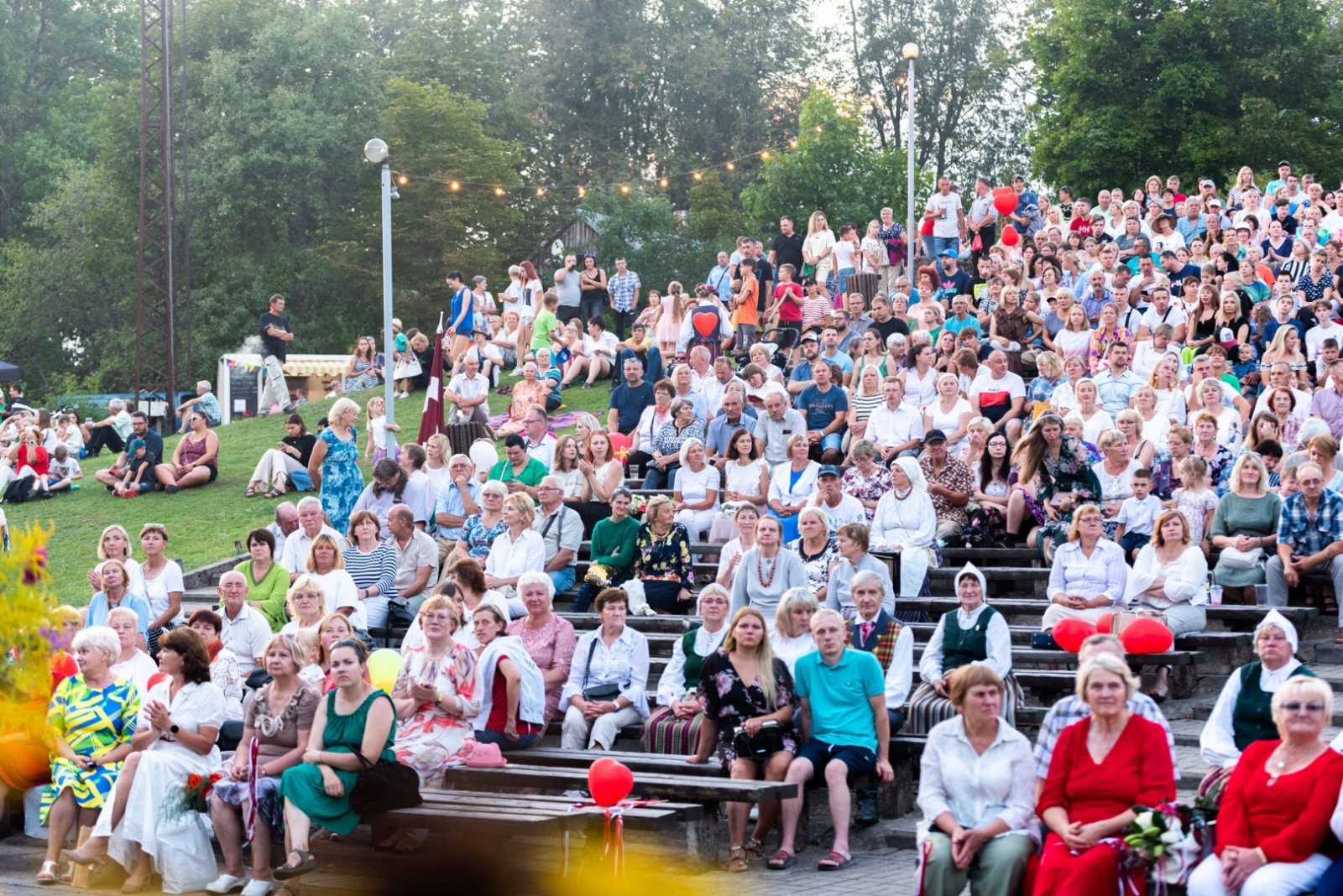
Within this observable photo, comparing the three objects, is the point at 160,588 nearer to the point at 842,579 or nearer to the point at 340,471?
the point at 340,471

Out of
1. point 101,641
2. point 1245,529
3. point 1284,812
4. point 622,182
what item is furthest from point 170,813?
point 622,182

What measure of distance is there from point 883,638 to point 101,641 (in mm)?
4467

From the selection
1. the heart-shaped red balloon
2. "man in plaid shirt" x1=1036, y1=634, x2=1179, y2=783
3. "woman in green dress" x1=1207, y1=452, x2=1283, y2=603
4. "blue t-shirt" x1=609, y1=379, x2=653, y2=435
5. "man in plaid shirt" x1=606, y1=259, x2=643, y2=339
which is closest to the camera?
"man in plaid shirt" x1=1036, y1=634, x2=1179, y2=783

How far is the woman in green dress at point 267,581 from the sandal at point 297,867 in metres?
3.83

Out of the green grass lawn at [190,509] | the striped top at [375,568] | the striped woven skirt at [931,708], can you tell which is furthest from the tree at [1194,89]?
the striped woven skirt at [931,708]

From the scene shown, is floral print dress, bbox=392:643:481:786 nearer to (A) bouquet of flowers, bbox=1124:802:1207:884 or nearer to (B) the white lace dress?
(B) the white lace dress

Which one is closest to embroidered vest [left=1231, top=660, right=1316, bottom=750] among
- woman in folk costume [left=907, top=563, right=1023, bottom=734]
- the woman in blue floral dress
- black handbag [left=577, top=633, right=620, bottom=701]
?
woman in folk costume [left=907, top=563, right=1023, bottom=734]

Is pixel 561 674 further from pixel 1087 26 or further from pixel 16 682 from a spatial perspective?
pixel 1087 26

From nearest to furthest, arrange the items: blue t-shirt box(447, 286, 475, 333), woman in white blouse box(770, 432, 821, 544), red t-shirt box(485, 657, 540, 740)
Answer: red t-shirt box(485, 657, 540, 740) < woman in white blouse box(770, 432, 821, 544) < blue t-shirt box(447, 286, 475, 333)

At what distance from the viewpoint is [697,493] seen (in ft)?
44.1

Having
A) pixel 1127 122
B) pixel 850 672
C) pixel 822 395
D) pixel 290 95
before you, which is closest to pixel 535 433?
pixel 822 395

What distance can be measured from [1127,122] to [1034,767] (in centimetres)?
3036

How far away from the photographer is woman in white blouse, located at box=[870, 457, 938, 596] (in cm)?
1168

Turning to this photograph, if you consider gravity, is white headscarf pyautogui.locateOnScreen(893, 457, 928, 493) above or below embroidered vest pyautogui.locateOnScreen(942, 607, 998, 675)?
above
